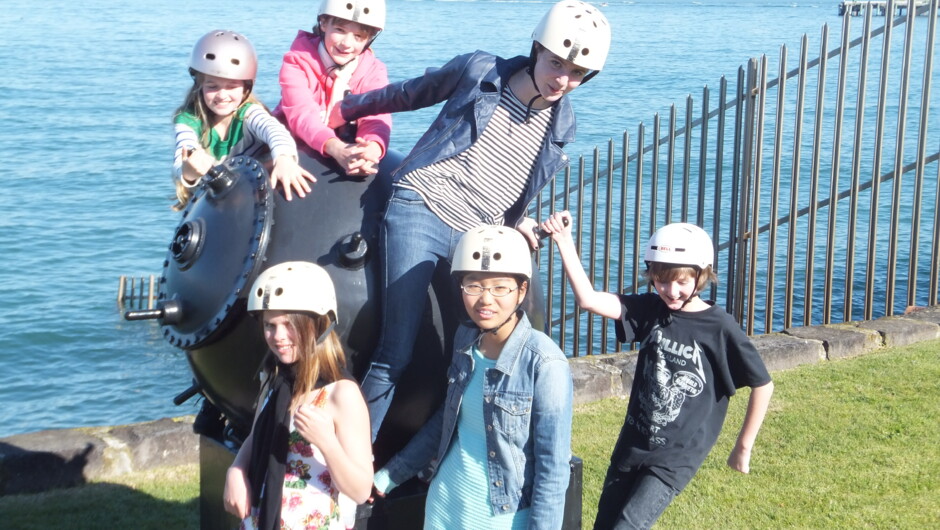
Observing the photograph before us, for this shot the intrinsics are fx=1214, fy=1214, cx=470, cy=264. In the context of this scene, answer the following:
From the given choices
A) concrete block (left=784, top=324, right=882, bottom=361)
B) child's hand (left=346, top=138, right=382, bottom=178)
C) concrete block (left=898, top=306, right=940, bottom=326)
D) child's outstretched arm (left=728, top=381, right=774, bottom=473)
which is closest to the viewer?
child's hand (left=346, top=138, right=382, bottom=178)

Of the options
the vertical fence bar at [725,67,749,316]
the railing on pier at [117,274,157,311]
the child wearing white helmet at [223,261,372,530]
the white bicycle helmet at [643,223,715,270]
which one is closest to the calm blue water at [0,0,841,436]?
the railing on pier at [117,274,157,311]

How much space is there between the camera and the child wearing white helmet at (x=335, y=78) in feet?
16.0

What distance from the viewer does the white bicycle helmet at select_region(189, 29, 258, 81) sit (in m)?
5.10

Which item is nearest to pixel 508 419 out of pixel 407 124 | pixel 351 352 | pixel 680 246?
pixel 351 352

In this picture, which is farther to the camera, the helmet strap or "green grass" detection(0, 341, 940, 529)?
"green grass" detection(0, 341, 940, 529)

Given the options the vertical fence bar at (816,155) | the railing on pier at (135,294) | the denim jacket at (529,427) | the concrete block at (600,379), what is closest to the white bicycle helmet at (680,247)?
A: the denim jacket at (529,427)

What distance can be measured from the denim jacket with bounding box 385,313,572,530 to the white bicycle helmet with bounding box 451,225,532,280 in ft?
0.71

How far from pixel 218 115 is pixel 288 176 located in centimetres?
85

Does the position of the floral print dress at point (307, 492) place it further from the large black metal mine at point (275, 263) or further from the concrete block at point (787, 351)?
the concrete block at point (787, 351)

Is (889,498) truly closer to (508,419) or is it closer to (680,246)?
(680,246)

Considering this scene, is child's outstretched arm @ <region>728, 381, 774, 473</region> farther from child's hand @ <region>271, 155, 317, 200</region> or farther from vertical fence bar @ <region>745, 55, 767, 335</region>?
vertical fence bar @ <region>745, 55, 767, 335</region>

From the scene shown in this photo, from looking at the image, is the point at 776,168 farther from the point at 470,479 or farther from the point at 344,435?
the point at 344,435

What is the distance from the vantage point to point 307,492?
13.6 ft

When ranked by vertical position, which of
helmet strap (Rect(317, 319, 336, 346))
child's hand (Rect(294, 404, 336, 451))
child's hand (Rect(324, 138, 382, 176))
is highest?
child's hand (Rect(324, 138, 382, 176))
